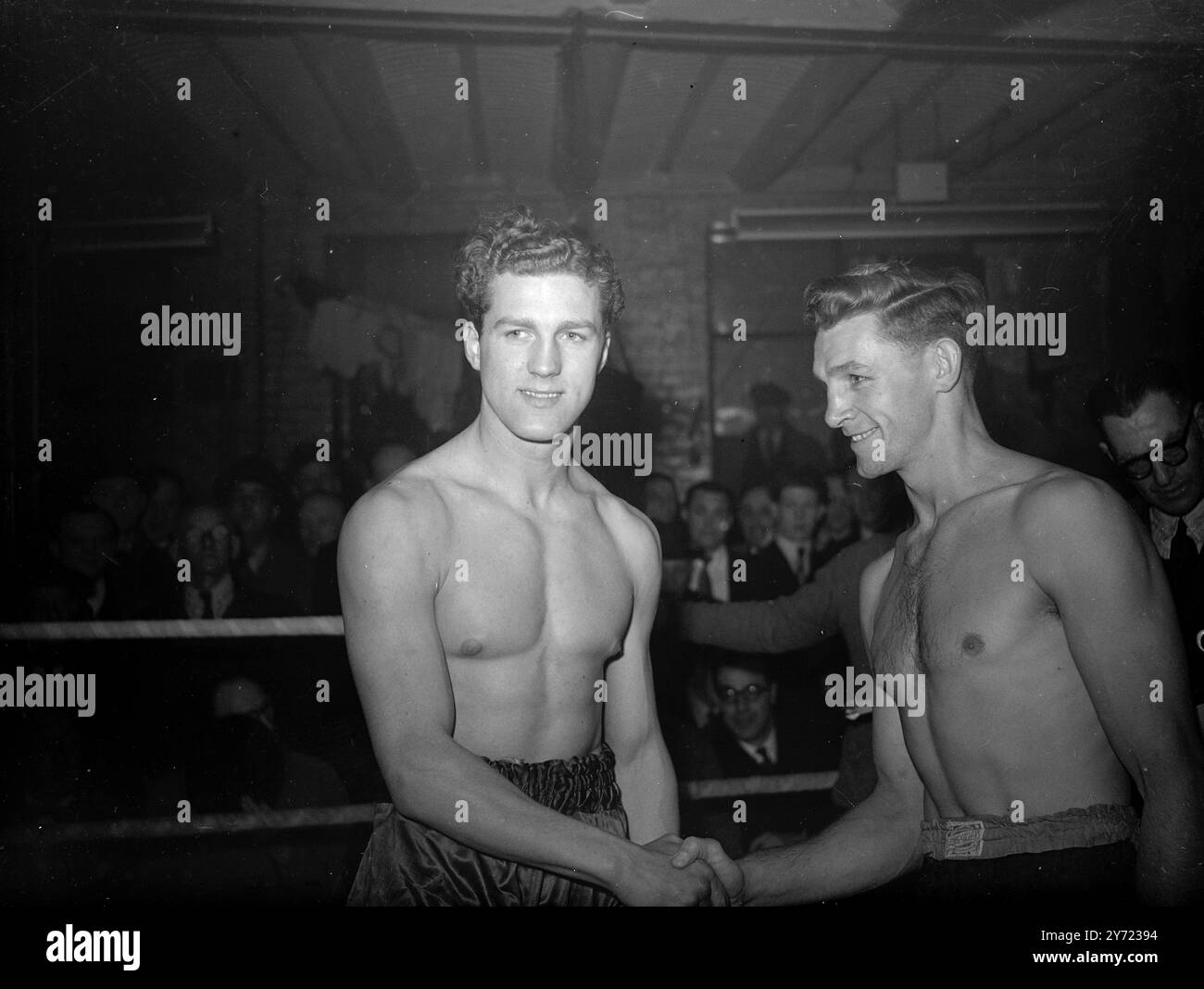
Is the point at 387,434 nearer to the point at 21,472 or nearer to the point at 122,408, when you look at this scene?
the point at 122,408

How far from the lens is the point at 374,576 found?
5.05 feet

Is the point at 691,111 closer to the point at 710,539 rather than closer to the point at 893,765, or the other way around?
the point at 710,539

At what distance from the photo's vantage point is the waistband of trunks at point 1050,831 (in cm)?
155

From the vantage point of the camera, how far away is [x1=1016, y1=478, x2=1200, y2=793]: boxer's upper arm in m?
1.49

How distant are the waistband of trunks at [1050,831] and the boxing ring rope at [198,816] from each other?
54 centimetres

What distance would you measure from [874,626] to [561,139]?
131cm

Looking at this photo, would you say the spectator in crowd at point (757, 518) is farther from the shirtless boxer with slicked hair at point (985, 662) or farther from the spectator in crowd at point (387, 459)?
the spectator in crowd at point (387, 459)

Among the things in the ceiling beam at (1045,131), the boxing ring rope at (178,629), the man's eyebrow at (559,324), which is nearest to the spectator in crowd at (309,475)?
the boxing ring rope at (178,629)

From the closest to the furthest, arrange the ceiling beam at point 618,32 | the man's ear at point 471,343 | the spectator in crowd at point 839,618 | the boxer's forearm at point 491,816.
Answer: the boxer's forearm at point 491,816
the man's ear at point 471,343
the ceiling beam at point 618,32
the spectator in crowd at point 839,618

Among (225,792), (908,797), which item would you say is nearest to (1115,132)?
(908,797)

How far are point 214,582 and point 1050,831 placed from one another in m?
1.85

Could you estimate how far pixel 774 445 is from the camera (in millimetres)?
2139

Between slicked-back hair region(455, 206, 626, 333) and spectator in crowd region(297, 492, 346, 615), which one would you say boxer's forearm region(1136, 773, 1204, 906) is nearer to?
slicked-back hair region(455, 206, 626, 333)

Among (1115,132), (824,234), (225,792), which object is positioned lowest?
(225,792)
